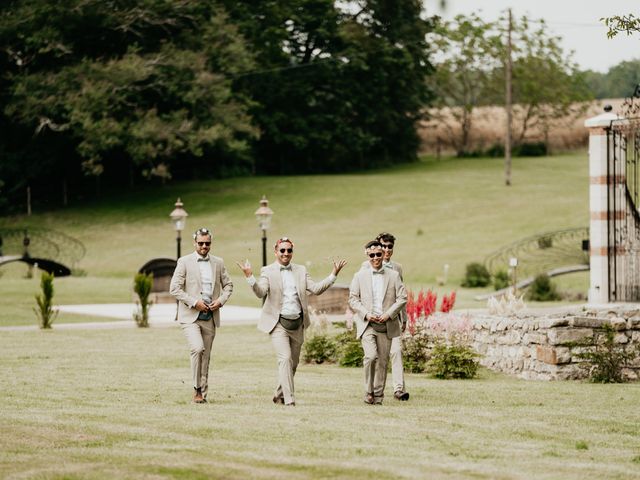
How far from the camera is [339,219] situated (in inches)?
2119

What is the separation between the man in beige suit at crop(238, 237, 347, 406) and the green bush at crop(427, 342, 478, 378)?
464cm

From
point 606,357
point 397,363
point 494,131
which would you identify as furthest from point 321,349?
point 494,131

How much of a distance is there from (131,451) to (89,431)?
1242 mm

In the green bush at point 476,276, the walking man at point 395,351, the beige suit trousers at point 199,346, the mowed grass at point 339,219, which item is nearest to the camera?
the beige suit trousers at point 199,346

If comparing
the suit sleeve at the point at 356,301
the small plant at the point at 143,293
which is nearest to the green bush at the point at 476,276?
the small plant at the point at 143,293

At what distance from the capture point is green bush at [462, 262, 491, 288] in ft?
131

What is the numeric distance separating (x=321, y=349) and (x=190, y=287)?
21.8 ft

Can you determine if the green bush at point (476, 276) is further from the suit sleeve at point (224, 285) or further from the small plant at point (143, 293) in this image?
the suit sleeve at point (224, 285)

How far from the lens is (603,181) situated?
26.5 m

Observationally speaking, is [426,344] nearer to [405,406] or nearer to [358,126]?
Answer: [405,406]

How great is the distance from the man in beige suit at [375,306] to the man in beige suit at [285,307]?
57cm

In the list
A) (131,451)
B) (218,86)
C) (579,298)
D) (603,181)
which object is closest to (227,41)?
(218,86)

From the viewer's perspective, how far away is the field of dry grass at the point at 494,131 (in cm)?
7738

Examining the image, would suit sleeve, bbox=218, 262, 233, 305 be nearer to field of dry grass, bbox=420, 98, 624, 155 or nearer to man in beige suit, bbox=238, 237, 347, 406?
man in beige suit, bbox=238, 237, 347, 406
